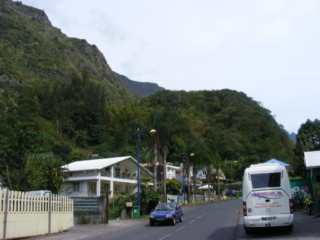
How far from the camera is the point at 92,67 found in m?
182

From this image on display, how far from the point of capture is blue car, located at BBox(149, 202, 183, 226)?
Answer: 802 inches

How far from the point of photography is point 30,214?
1414cm

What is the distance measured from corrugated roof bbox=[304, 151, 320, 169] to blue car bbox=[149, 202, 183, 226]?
805 cm

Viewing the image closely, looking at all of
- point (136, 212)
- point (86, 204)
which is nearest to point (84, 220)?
point (86, 204)

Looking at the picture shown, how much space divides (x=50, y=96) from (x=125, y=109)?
20427mm

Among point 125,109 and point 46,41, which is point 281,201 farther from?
point 46,41

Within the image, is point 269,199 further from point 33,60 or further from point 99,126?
point 33,60

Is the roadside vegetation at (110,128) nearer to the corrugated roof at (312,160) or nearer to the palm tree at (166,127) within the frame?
the palm tree at (166,127)

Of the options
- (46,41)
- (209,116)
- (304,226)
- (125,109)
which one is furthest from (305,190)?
(46,41)

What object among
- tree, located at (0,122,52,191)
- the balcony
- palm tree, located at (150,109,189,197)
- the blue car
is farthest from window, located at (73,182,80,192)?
the blue car

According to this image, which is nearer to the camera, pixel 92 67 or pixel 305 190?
pixel 305 190

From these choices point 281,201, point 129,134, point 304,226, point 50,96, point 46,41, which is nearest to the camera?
point 281,201

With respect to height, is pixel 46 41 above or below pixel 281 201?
above

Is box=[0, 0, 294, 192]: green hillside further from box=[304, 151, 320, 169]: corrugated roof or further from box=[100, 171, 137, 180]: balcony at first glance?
box=[304, 151, 320, 169]: corrugated roof
